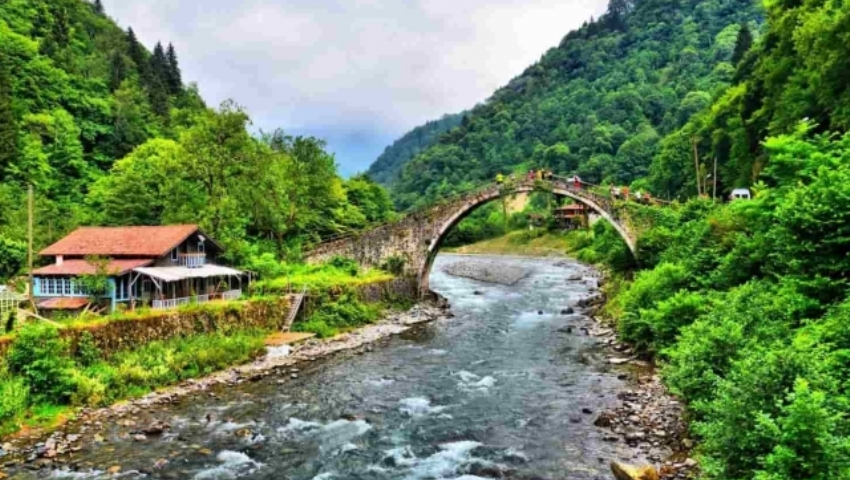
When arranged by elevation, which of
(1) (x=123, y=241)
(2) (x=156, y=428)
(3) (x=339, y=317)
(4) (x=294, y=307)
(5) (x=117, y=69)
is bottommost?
(2) (x=156, y=428)

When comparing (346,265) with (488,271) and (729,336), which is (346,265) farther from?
(729,336)

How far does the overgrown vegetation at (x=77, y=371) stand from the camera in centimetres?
1739

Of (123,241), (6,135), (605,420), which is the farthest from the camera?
(6,135)

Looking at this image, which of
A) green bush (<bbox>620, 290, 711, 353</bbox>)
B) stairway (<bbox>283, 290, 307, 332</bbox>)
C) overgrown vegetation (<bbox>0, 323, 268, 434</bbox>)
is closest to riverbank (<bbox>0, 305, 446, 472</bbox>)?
overgrown vegetation (<bbox>0, 323, 268, 434</bbox>)

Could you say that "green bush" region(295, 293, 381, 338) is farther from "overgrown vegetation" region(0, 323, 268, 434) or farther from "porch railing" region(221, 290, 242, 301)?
"overgrown vegetation" region(0, 323, 268, 434)

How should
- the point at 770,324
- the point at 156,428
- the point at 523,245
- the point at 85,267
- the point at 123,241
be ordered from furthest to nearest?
1. the point at 523,245
2. the point at 123,241
3. the point at 85,267
4. the point at 156,428
5. the point at 770,324

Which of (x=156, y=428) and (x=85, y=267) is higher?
(x=85, y=267)

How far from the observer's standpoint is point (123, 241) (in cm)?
2869

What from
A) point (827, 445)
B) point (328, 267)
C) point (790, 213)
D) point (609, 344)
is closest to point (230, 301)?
point (328, 267)

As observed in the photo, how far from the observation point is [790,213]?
14945 mm

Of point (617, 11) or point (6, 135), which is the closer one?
point (6, 135)

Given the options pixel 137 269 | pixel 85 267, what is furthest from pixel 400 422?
pixel 85 267

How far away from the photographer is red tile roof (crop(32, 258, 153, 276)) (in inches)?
1009

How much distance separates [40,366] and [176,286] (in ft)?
33.0
